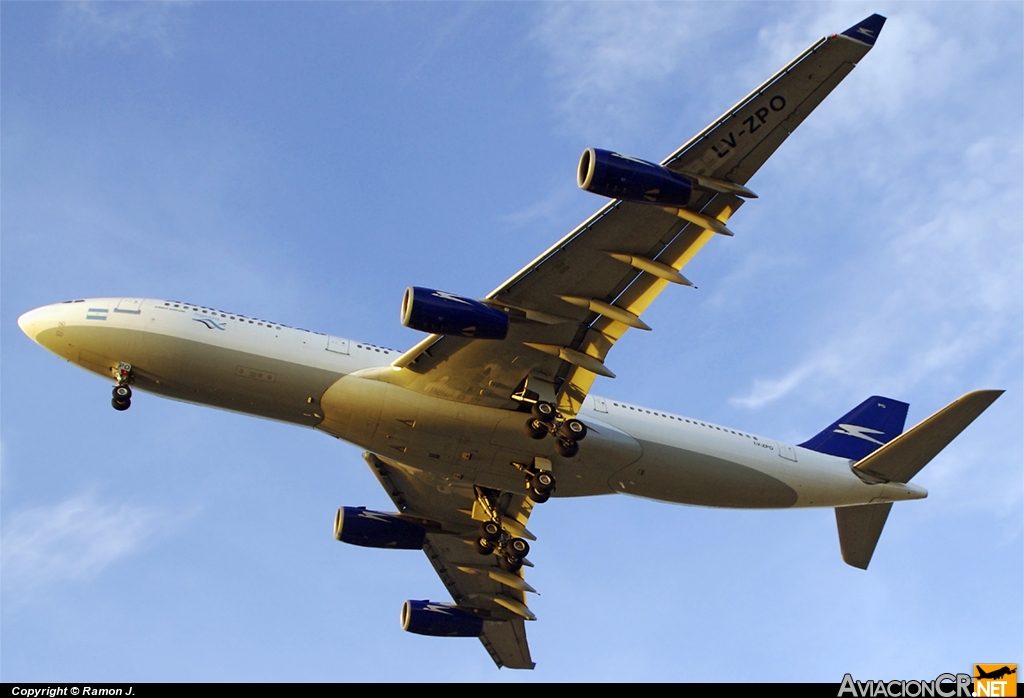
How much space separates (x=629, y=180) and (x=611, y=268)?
12.7ft

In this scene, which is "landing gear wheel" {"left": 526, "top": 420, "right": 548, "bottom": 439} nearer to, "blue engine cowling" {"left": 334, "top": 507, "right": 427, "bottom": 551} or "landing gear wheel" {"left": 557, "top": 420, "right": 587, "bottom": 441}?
"landing gear wheel" {"left": 557, "top": 420, "right": 587, "bottom": 441}

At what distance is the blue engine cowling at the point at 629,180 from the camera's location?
25.2 metres

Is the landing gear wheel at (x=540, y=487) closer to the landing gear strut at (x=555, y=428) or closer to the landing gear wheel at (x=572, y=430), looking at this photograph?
the landing gear strut at (x=555, y=428)

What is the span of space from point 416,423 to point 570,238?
7.64 meters

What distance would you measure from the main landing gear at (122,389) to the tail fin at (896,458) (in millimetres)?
23900

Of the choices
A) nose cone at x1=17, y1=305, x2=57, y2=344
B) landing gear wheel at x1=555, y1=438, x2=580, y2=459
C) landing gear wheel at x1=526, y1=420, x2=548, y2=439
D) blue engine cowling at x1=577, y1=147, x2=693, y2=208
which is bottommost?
landing gear wheel at x1=555, y1=438, x2=580, y2=459

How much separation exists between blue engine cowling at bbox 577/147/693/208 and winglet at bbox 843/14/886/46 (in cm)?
522

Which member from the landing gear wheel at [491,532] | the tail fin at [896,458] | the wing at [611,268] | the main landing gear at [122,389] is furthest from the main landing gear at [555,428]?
the main landing gear at [122,389]

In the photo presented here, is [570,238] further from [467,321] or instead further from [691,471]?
[691,471]

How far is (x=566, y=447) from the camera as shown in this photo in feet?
102

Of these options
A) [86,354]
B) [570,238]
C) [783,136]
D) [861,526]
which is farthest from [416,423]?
[861,526]

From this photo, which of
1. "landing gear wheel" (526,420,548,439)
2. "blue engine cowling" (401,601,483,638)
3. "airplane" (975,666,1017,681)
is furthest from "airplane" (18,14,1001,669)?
"airplane" (975,666,1017,681)

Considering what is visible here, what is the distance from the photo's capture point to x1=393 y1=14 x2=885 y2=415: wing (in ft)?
83.9

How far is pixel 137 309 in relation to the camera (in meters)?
31.0
